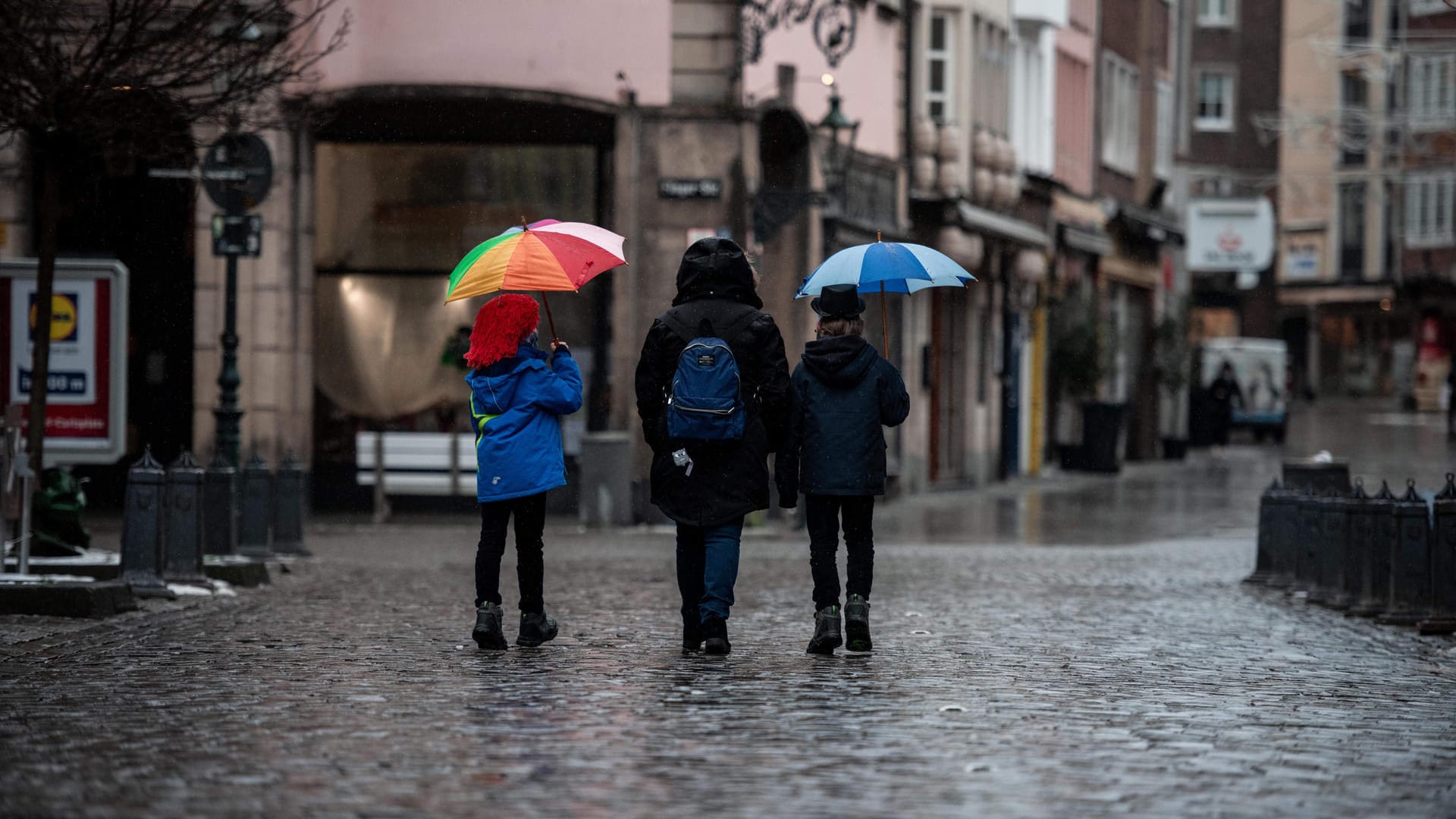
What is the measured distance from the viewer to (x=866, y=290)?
11.6 meters

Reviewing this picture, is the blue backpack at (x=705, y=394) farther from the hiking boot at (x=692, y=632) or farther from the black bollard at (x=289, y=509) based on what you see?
the black bollard at (x=289, y=509)

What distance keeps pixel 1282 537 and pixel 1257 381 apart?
3563 cm

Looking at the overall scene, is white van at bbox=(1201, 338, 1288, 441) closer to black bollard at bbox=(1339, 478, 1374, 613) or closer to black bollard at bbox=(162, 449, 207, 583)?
black bollard at bbox=(1339, 478, 1374, 613)

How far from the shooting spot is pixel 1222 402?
4647 cm

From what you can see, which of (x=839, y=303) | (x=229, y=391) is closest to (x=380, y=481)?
(x=229, y=391)

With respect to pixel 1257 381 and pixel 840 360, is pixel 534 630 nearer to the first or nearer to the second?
pixel 840 360

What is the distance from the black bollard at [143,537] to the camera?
13.5m

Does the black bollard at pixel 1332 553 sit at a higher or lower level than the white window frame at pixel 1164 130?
lower

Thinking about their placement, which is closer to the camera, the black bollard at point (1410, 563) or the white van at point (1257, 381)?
the black bollard at point (1410, 563)

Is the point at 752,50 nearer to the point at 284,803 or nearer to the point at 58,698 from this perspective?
the point at 58,698

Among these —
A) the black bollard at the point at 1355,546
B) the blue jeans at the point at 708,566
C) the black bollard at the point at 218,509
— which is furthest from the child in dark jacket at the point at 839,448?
the black bollard at the point at 218,509

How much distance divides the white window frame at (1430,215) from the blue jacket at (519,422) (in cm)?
6800

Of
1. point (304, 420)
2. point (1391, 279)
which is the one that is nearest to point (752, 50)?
point (304, 420)

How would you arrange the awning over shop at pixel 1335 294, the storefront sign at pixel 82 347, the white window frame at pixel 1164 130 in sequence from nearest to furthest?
the storefront sign at pixel 82 347 → the white window frame at pixel 1164 130 → the awning over shop at pixel 1335 294
